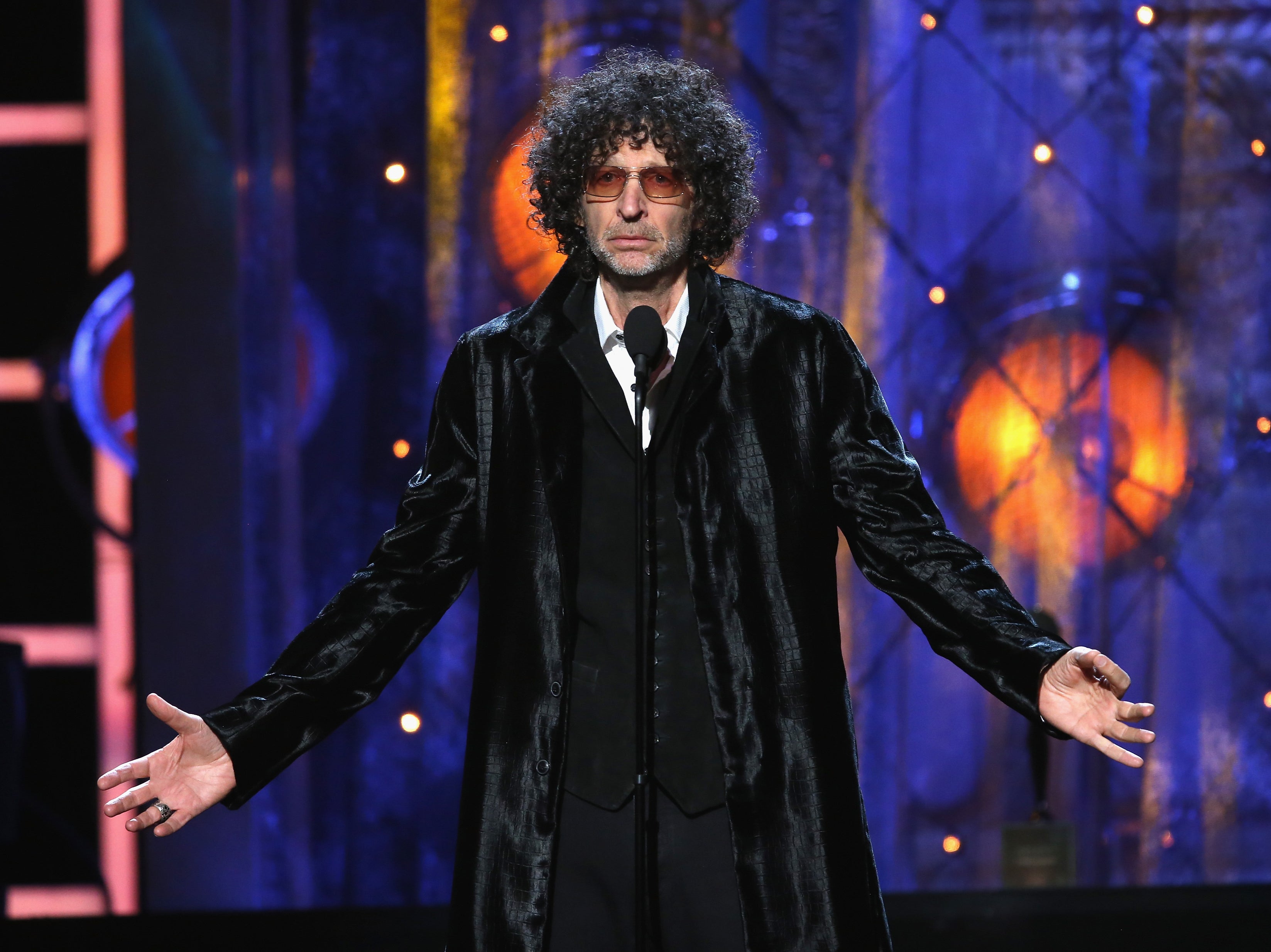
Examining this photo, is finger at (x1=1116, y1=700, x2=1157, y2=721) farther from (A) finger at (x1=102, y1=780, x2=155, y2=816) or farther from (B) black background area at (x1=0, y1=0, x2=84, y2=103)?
(B) black background area at (x1=0, y1=0, x2=84, y2=103)

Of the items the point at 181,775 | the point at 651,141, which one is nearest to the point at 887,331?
the point at 651,141

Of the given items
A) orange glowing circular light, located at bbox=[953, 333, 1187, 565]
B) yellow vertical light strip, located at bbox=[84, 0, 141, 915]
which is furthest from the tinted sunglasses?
yellow vertical light strip, located at bbox=[84, 0, 141, 915]

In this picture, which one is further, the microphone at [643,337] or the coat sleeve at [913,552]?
the coat sleeve at [913,552]

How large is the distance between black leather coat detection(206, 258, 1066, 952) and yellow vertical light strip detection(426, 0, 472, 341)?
1.72 metres

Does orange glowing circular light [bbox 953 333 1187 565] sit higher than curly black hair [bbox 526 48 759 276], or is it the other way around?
curly black hair [bbox 526 48 759 276]

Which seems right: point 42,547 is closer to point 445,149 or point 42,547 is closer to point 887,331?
point 445,149

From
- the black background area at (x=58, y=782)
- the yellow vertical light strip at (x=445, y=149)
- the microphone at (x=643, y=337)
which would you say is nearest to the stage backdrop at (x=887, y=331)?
the yellow vertical light strip at (x=445, y=149)

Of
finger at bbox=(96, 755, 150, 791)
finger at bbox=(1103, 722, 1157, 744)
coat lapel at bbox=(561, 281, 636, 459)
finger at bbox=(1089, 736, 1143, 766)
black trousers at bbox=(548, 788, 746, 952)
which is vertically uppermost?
coat lapel at bbox=(561, 281, 636, 459)

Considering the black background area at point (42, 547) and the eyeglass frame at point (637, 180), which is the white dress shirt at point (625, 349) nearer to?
the eyeglass frame at point (637, 180)

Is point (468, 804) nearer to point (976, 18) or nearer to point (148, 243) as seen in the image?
point (148, 243)

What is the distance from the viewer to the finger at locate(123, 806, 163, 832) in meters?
1.51

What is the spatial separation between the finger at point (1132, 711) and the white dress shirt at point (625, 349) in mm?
678

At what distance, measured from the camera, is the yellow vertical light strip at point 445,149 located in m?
3.48

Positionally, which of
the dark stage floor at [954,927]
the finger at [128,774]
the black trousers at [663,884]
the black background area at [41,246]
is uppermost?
the black background area at [41,246]
